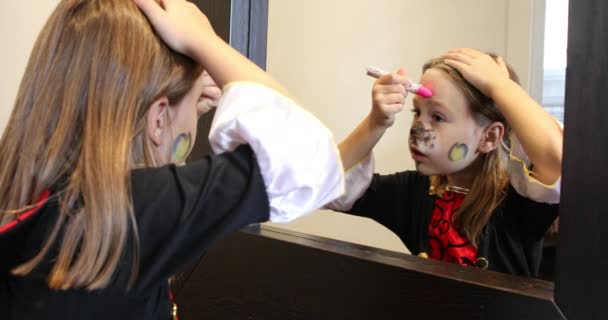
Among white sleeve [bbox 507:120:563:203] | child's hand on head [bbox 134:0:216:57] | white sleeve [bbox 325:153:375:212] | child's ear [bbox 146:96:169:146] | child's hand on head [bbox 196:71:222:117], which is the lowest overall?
white sleeve [bbox 325:153:375:212]

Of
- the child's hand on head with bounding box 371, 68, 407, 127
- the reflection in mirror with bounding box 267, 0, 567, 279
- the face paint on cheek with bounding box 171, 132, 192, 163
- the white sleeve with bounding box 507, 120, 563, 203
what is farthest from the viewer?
the reflection in mirror with bounding box 267, 0, 567, 279

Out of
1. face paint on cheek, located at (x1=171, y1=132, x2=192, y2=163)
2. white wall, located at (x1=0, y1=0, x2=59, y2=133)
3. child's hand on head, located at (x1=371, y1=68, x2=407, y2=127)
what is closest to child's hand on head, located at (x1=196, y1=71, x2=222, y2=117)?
face paint on cheek, located at (x1=171, y1=132, x2=192, y2=163)

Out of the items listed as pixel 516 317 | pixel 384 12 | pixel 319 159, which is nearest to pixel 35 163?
pixel 319 159

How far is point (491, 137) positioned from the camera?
77 cm

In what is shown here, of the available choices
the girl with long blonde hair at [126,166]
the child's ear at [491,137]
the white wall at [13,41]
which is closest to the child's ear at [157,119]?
the girl with long blonde hair at [126,166]

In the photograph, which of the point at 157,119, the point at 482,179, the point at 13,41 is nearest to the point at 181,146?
the point at 157,119

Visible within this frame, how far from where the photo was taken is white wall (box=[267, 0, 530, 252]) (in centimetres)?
135

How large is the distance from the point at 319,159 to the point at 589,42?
0.69 feet

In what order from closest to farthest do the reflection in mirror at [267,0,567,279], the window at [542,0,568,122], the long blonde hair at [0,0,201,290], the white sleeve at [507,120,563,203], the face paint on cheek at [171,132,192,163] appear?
the long blonde hair at [0,0,201,290] < the face paint on cheek at [171,132,192,163] < the white sleeve at [507,120,563,203] < the window at [542,0,568,122] < the reflection in mirror at [267,0,567,279]

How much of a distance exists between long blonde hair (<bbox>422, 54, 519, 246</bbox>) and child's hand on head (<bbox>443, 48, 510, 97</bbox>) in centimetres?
2

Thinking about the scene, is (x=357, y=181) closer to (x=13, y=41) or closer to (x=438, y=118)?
(x=438, y=118)

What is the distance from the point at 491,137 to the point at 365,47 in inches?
28.0

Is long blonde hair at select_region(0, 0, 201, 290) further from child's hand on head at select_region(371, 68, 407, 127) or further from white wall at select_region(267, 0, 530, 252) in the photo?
white wall at select_region(267, 0, 530, 252)

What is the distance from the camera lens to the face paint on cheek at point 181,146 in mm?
500
